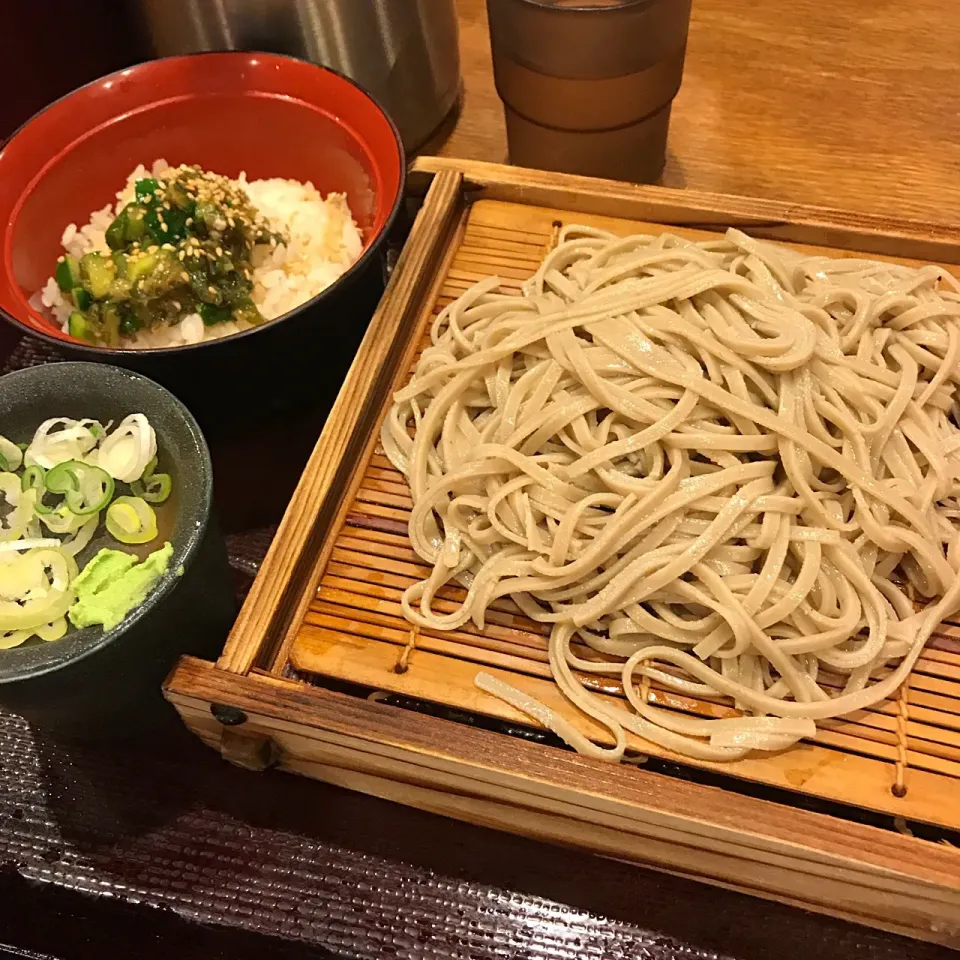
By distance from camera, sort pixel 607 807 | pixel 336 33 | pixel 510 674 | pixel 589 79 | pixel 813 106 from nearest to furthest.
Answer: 1. pixel 607 807
2. pixel 510 674
3. pixel 589 79
4. pixel 336 33
5. pixel 813 106

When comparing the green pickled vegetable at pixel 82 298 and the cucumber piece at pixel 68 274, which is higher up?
the cucumber piece at pixel 68 274

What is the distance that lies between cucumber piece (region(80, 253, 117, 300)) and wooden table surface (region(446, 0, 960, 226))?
0.90 meters

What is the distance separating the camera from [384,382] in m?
1.48

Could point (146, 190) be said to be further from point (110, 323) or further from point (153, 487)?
point (153, 487)

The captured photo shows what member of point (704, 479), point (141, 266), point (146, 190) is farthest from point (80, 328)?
point (704, 479)

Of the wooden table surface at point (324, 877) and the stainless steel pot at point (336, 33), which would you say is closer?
the wooden table surface at point (324, 877)

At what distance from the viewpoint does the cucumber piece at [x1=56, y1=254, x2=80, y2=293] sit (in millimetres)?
1543

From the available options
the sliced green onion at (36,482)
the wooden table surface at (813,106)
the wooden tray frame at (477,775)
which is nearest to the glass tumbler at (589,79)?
the wooden table surface at (813,106)

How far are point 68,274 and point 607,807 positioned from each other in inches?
49.3

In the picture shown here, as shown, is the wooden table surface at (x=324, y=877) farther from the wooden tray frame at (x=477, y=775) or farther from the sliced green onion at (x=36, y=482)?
the sliced green onion at (x=36, y=482)

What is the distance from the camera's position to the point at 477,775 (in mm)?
1080

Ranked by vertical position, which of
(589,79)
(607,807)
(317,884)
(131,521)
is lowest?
(317,884)

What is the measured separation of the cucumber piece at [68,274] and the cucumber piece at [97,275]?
0.02 meters

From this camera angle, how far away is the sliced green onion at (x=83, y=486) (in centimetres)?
123
